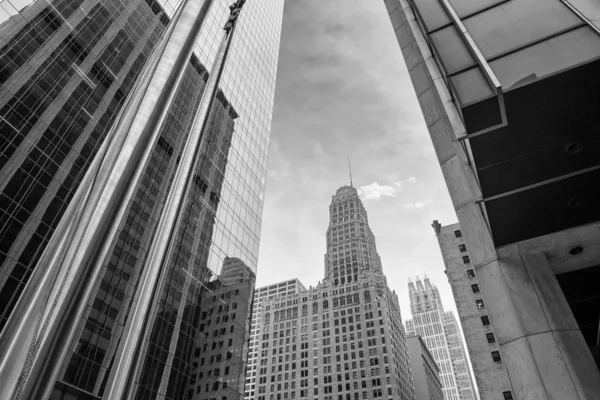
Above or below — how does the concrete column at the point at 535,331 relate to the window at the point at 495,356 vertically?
below

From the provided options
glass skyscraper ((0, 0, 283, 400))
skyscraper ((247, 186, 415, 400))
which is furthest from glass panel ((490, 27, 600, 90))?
skyscraper ((247, 186, 415, 400))

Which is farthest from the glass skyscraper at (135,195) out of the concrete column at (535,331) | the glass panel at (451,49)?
the concrete column at (535,331)

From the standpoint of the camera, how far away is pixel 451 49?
11.0 metres

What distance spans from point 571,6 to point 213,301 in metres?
37.7

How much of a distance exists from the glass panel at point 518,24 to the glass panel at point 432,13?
3.97 feet

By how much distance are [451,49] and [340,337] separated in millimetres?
111517

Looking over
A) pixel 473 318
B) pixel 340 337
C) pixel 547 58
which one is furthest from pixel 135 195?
pixel 340 337

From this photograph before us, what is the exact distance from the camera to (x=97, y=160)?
4594 millimetres

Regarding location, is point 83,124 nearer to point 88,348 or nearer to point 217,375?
point 88,348

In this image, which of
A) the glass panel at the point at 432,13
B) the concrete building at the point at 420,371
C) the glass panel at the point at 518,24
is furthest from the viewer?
the concrete building at the point at 420,371

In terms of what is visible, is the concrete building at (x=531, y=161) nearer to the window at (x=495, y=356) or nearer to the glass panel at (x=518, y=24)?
the glass panel at (x=518, y=24)

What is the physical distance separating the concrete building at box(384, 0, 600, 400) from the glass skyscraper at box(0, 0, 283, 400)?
55.0ft

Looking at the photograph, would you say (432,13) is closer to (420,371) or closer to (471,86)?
(471,86)

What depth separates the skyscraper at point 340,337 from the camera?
103625mm
